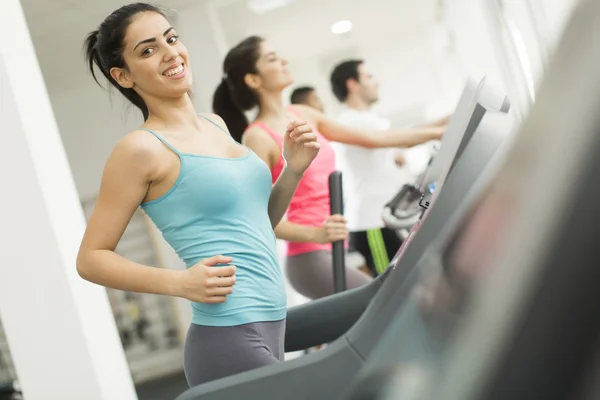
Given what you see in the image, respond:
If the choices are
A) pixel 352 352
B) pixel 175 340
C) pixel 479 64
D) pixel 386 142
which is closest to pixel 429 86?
pixel 479 64

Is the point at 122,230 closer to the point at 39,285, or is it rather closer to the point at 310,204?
the point at 310,204

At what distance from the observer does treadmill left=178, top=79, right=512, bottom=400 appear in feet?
1.98

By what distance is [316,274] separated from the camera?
1849mm

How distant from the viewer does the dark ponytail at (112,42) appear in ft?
3.34

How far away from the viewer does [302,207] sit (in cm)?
185

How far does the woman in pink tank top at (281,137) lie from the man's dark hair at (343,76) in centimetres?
94

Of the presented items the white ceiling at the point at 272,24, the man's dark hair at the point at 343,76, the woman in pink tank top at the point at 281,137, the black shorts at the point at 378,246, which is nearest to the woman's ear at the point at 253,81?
the woman in pink tank top at the point at 281,137

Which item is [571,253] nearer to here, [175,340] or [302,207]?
[302,207]

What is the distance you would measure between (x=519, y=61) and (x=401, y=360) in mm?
4076

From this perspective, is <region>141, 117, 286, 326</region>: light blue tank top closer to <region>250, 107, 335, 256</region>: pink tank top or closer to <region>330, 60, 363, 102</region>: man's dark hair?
<region>250, 107, 335, 256</region>: pink tank top

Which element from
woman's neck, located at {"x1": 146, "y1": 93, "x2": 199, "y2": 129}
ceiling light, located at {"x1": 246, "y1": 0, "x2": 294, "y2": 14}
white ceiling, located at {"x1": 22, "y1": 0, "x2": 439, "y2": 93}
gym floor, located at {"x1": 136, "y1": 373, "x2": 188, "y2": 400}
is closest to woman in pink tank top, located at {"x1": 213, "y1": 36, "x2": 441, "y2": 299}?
woman's neck, located at {"x1": 146, "y1": 93, "x2": 199, "y2": 129}

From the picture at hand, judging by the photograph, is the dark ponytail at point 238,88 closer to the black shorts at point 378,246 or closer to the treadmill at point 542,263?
the black shorts at point 378,246

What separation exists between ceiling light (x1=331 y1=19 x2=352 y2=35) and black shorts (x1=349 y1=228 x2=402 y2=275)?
510cm

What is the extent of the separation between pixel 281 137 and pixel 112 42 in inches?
17.1
